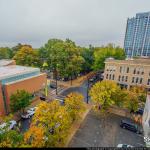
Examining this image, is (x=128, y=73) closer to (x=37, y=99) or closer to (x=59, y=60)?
(x=59, y=60)

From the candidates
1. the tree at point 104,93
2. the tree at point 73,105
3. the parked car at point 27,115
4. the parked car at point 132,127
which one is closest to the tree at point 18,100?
the parked car at point 27,115

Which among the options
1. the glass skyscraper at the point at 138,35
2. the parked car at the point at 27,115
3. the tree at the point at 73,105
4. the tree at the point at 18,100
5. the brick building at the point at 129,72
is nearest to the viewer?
the tree at the point at 73,105

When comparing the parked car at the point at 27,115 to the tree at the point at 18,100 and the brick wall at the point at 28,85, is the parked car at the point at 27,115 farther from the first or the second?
the brick wall at the point at 28,85

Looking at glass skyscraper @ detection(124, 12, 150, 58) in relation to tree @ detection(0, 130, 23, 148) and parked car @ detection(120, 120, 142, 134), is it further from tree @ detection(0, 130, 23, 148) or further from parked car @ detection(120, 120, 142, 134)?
tree @ detection(0, 130, 23, 148)

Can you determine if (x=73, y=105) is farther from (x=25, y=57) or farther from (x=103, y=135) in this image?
(x=25, y=57)

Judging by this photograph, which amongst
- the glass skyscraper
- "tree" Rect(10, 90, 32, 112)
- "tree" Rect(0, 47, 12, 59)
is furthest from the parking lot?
the glass skyscraper

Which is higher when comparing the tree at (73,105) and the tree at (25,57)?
the tree at (25,57)
